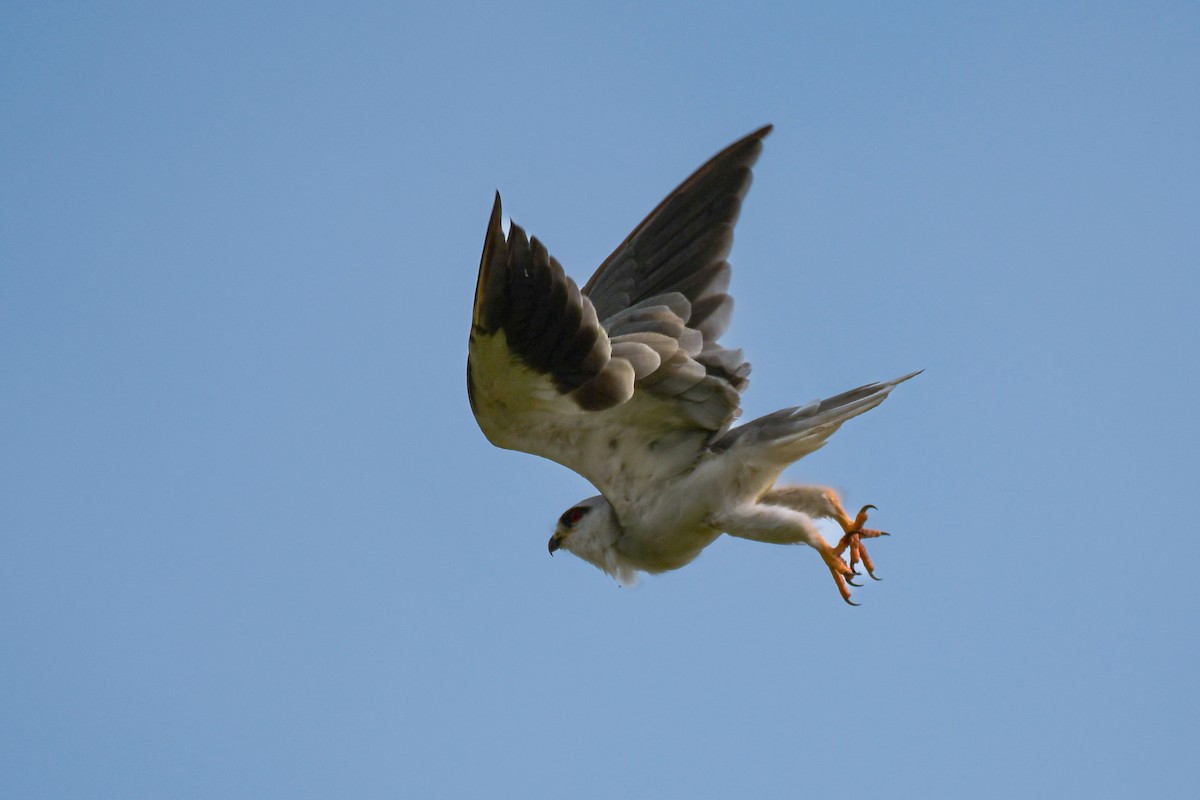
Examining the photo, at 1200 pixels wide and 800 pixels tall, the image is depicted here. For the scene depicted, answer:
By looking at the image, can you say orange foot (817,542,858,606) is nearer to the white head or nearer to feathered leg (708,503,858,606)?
feathered leg (708,503,858,606)

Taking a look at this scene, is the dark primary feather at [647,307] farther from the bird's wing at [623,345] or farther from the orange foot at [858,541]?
the orange foot at [858,541]

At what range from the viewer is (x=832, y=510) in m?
8.42

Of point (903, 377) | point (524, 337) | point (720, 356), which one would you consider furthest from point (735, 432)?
point (524, 337)

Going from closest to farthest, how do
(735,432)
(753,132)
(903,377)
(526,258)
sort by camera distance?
(526,258), (903,377), (735,432), (753,132)

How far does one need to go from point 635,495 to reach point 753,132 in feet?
8.25

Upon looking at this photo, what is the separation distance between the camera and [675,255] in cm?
933

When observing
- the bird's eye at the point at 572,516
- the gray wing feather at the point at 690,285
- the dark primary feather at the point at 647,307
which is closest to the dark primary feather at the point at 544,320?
the dark primary feather at the point at 647,307

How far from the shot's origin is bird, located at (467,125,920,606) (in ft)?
24.5

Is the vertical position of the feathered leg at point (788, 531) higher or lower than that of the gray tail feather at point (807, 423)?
lower

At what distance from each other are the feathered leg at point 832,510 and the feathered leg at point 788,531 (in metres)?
0.08

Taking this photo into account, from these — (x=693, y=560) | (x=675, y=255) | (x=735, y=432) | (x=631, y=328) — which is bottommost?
(x=693, y=560)

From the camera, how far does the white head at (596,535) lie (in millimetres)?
8844

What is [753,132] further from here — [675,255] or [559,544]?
[559,544]

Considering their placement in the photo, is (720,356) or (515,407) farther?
(720,356)
